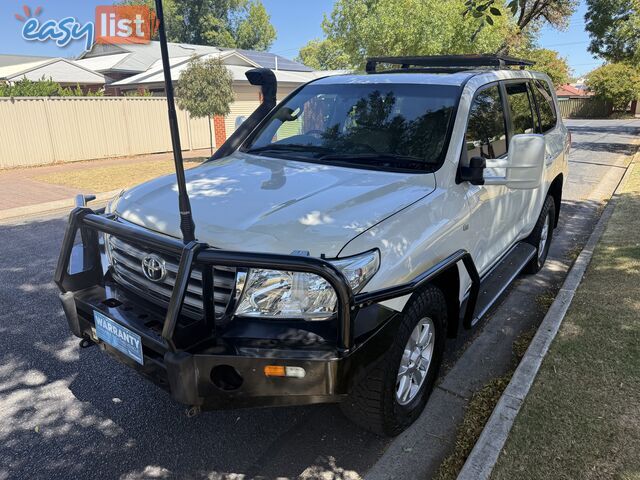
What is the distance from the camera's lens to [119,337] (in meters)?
2.49

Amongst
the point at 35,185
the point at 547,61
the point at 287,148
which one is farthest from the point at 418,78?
the point at 547,61

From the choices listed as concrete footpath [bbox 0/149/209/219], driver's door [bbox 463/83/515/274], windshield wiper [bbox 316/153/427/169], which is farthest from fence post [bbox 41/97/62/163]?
driver's door [bbox 463/83/515/274]

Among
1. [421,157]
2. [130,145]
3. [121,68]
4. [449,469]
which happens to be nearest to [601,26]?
[130,145]

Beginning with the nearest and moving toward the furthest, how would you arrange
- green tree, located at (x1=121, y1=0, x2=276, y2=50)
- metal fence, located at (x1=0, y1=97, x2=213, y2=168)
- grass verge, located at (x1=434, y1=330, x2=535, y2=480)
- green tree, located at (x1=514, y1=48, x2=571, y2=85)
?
grass verge, located at (x1=434, y1=330, x2=535, y2=480) < metal fence, located at (x1=0, y1=97, x2=213, y2=168) < green tree, located at (x1=514, y1=48, x2=571, y2=85) < green tree, located at (x1=121, y1=0, x2=276, y2=50)

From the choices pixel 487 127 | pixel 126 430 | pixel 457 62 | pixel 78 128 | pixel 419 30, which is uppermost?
pixel 419 30

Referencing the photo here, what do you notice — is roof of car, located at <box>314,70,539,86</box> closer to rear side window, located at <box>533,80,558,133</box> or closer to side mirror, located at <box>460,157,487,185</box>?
side mirror, located at <box>460,157,487,185</box>

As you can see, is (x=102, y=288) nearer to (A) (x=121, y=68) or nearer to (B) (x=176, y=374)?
(B) (x=176, y=374)

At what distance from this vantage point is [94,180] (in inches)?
498

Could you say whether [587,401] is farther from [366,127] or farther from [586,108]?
[586,108]

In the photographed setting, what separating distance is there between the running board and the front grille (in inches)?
64.7

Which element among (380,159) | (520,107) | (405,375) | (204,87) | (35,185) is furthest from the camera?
(204,87)

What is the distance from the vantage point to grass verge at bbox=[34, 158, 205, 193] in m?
11.8

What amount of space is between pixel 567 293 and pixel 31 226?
754 cm

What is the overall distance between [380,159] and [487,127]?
3.33 feet
